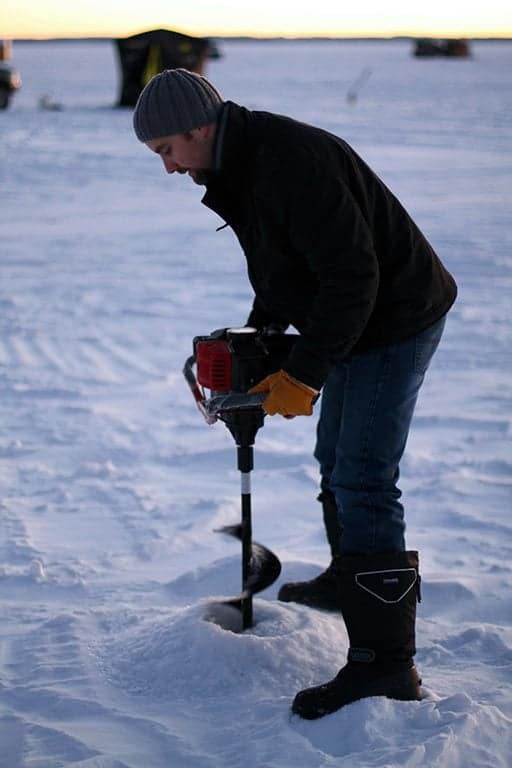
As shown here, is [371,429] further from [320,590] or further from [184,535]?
[184,535]

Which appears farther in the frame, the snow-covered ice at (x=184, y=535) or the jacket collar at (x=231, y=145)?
the snow-covered ice at (x=184, y=535)

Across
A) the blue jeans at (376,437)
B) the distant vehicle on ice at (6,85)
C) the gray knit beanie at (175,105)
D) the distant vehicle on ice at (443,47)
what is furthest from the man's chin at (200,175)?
the distant vehicle on ice at (443,47)

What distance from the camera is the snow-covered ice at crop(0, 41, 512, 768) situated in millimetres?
2393

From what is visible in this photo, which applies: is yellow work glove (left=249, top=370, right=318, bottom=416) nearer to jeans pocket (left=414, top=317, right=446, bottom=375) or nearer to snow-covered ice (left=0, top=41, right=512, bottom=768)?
jeans pocket (left=414, top=317, right=446, bottom=375)

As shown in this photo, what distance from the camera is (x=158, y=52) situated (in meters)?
24.1

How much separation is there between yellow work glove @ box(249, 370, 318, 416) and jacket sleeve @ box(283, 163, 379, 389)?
0.02 metres

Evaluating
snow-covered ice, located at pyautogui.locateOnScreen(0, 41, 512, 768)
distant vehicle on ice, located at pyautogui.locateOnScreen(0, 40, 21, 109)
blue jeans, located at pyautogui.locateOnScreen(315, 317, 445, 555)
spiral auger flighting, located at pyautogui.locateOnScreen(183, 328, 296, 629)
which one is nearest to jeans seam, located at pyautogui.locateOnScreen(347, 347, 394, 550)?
blue jeans, located at pyautogui.locateOnScreen(315, 317, 445, 555)

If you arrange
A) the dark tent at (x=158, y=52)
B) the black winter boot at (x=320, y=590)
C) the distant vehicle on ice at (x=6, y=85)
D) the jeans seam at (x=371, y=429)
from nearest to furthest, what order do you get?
the jeans seam at (x=371, y=429), the black winter boot at (x=320, y=590), the distant vehicle on ice at (x=6, y=85), the dark tent at (x=158, y=52)

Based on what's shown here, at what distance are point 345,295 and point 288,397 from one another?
289 millimetres

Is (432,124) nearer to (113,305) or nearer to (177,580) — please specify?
(113,305)

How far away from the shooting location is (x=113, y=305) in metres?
6.84

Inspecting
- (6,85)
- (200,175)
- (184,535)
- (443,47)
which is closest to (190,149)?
(200,175)

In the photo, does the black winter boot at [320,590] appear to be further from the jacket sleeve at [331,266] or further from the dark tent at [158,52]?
the dark tent at [158,52]

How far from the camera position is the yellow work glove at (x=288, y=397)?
Result: 7.57 feet
